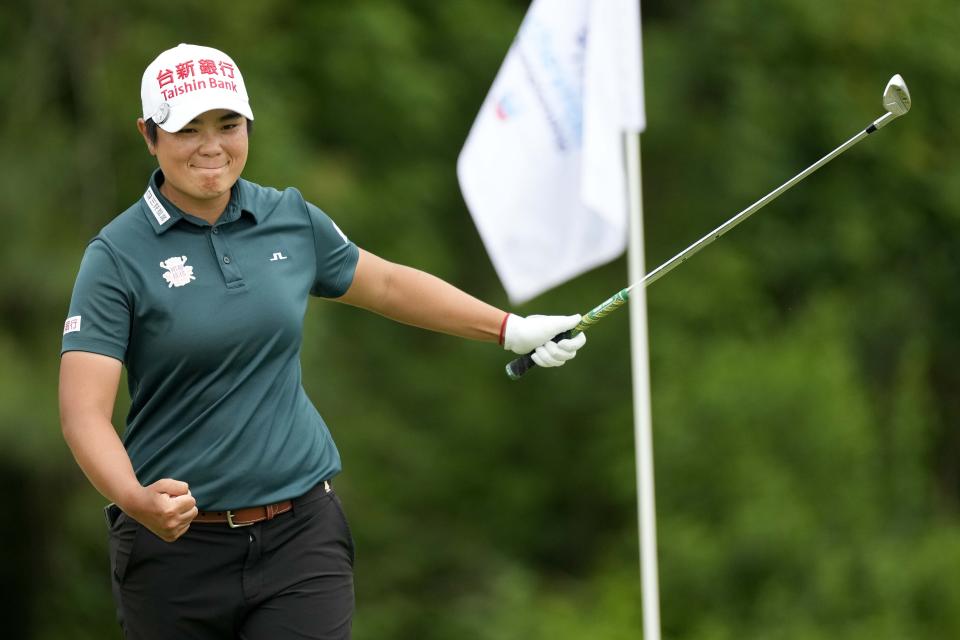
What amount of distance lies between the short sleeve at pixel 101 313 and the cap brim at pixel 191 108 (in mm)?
252

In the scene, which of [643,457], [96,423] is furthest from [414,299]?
[643,457]

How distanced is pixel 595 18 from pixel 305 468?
3.04m

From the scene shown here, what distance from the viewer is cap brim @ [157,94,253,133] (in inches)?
122

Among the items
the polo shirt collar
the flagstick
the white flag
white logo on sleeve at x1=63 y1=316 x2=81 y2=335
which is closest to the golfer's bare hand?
white logo on sleeve at x1=63 y1=316 x2=81 y2=335

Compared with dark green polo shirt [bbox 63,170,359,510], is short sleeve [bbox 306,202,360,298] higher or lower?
higher

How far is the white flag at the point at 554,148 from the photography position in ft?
19.0

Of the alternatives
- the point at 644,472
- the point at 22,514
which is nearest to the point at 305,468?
the point at 644,472

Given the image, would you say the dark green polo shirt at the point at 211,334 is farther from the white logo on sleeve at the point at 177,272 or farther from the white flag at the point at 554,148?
the white flag at the point at 554,148

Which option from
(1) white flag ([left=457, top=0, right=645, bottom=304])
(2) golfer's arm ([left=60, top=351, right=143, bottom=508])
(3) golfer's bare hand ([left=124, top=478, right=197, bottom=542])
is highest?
(1) white flag ([left=457, top=0, right=645, bottom=304])

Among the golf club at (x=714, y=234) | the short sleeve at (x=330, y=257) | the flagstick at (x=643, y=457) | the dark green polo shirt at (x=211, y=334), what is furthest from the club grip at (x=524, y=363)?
→ the flagstick at (x=643, y=457)

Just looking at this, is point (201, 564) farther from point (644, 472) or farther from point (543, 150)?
point (543, 150)

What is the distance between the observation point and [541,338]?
364 cm

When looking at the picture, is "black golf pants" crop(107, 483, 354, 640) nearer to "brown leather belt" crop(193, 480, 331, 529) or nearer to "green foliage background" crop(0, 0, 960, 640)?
"brown leather belt" crop(193, 480, 331, 529)

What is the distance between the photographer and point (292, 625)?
3.22 m
